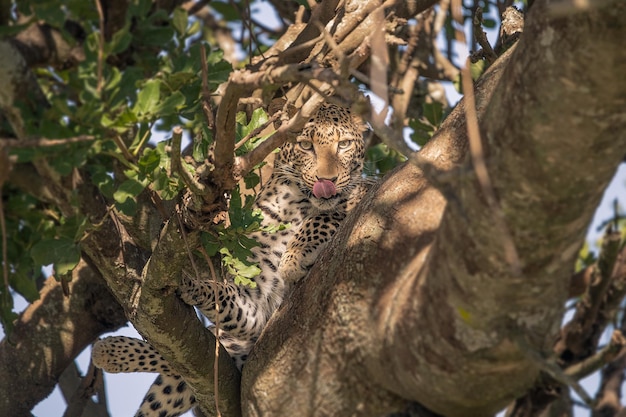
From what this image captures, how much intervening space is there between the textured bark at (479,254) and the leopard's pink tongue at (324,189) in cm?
134

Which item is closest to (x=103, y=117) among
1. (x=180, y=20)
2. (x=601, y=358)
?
(x=180, y=20)

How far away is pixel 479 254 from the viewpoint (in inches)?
114

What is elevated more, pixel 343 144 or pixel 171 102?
pixel 343 144

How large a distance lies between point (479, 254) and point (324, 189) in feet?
8.34

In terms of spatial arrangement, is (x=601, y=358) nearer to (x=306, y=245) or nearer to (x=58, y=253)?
(x=58, y=253)

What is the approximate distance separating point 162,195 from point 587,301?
1.53 meters

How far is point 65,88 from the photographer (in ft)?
11.1

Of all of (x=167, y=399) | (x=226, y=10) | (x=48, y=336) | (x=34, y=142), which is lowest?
(x=167, y=399)

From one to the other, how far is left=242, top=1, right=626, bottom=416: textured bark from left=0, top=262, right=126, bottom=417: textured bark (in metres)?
2.02

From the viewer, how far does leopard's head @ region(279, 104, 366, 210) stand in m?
5.57

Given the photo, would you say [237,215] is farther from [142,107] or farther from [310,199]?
[310,199]

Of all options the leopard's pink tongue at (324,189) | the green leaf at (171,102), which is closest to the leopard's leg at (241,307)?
the leopard's pink tongue at (324,189)

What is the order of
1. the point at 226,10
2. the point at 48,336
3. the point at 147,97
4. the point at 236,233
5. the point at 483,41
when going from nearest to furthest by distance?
1. the point at 147,97
2. the point at 236,233
3. the point at 483,41
4. the point at 48,336
5. the point at 226,10

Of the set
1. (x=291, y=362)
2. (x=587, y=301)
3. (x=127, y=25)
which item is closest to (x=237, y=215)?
(x=291, y=362)
